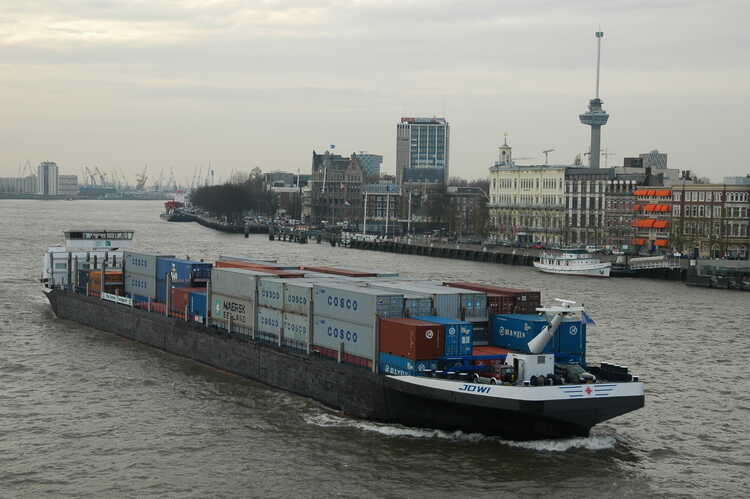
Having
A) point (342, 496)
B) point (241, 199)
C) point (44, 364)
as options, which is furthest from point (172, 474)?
point (241, 199)

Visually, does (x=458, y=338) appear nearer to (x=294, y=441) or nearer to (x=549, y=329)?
(x=549, y=329)

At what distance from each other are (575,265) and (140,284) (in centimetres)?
4937

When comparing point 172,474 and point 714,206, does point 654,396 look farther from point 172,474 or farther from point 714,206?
point 714,206

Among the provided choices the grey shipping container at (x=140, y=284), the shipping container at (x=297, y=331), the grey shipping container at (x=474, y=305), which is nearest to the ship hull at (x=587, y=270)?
the grey shipping container at (x=140, y=284)

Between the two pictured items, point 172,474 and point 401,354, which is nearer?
point 172,474

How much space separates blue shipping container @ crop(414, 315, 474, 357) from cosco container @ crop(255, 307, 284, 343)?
8.22 meters

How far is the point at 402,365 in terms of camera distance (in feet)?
96.2

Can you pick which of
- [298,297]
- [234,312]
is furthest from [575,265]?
[298,297]

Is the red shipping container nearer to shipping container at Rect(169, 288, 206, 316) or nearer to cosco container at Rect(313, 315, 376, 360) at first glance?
cosco container at Rect(313, 315, 376, 360)

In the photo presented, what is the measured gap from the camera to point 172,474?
26.5 m

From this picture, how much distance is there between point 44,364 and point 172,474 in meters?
16.4

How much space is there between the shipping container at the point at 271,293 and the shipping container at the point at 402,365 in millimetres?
6449

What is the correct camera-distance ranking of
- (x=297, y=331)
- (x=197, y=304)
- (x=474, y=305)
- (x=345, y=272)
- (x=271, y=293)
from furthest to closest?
(x=345, y=272), (x=197, y=304), (x=271, y=293), (x=297, y=331), (x=474, y=305)

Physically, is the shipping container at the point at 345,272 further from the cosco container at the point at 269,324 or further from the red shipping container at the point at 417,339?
the red shipping container at the point at 417,339
